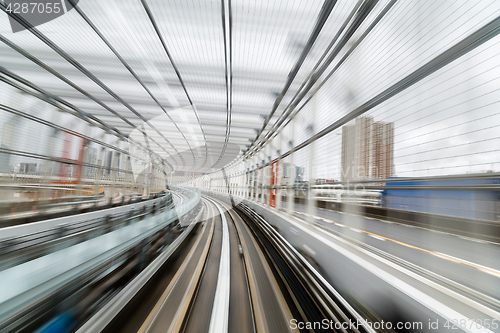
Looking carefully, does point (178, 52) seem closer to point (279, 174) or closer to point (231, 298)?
point (231, 298)

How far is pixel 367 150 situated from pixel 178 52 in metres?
3.82

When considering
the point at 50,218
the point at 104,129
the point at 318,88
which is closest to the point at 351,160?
the point at 318,88

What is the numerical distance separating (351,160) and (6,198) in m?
5.64

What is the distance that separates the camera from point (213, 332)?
1704 mm

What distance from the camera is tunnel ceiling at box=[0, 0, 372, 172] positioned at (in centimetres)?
287

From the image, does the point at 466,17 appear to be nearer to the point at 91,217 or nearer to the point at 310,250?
the point at 310,250

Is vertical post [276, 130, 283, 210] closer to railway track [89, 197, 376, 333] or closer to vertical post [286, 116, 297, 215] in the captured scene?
vertical post [286, 116, 297, 215]

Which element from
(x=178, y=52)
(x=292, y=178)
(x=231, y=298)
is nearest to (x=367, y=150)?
(x=231, y=298)

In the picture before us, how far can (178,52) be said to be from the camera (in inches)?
152

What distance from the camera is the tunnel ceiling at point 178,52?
2.87 m

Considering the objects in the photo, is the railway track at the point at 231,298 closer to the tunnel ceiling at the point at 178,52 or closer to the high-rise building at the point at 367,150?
the high-rise building at the point at 367,150

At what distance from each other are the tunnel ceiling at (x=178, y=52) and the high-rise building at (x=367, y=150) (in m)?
1.44

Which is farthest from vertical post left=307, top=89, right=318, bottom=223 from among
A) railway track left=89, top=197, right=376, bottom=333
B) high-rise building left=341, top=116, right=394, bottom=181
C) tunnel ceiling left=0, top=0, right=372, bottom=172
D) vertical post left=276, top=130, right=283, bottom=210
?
vertical post left=276, top=130, right=283, bottom=210

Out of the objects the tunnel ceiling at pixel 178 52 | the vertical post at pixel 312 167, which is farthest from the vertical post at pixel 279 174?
the vertical post at pixel 312 167
